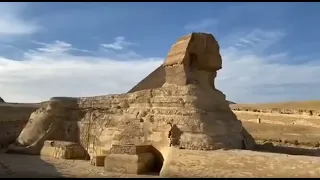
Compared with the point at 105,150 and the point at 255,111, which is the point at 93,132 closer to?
the point at 105,150

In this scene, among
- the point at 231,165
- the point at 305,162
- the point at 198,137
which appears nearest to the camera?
the point at 305,162

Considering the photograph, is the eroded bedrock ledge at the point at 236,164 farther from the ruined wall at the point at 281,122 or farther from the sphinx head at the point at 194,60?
the ruined wall at the point at 281,122

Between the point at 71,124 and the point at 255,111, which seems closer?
the point at 71,124

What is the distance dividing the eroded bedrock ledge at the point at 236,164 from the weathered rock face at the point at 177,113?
1.84 feet

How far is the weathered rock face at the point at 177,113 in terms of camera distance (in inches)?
478

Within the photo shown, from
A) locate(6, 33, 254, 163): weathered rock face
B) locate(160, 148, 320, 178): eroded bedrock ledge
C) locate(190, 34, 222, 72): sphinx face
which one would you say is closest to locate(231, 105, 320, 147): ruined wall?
locate(6, 33, 254, 163): weathered rock face

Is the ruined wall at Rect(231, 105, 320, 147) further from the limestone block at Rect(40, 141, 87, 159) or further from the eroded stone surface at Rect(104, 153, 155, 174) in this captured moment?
the eroded stone surface at Rect(104, 153, 155, 174)

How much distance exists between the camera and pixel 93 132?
1595cm

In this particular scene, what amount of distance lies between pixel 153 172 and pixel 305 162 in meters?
4.86

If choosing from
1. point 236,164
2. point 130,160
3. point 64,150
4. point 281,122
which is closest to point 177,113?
point 130,160

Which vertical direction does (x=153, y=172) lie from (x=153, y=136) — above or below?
below

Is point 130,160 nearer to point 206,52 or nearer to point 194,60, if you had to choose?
point 194,60

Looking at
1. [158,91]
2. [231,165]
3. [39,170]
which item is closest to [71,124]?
[39,170]

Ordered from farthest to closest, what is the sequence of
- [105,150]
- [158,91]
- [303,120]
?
1. [303,120]
2. [105,150]
3. [158,91]
